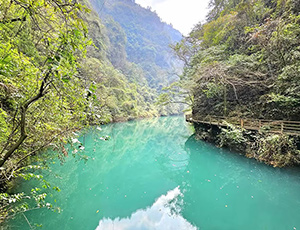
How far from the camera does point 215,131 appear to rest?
10617 millimetres

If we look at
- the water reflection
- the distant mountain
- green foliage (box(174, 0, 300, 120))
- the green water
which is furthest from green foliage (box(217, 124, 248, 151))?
the distant mountain

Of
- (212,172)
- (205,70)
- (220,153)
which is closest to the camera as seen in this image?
(212,172)

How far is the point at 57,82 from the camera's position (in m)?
1.28

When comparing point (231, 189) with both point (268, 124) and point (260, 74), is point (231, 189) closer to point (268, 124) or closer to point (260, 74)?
point (268, 124)

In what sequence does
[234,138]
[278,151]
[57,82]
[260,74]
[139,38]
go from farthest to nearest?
[139,38], [260,74], [234,138], [278,151], [57,82]

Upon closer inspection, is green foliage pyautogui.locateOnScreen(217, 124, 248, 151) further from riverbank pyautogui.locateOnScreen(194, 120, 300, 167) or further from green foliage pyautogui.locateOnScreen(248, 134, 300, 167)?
green foliage pyautogui.locateOnScreen(248, 134, 300, 167)

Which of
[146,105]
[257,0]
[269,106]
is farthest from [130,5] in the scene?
[269,106]

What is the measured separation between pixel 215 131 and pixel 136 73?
42.5m

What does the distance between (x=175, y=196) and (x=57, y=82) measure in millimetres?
5401

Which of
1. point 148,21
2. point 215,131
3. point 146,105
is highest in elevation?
point 148,21

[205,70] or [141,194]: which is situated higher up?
[205,70]

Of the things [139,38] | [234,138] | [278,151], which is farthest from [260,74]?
[139,38]

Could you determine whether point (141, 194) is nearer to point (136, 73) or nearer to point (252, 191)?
point (252, 191)

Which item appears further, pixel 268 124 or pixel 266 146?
pixel 268 124
